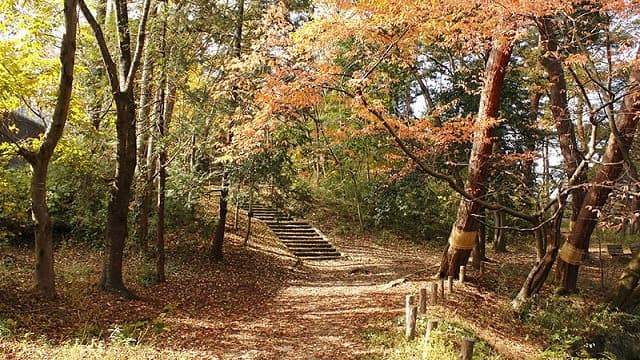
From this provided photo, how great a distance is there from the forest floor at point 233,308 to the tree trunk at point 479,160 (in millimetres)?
828

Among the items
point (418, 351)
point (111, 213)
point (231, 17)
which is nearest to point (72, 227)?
point (111, 213)

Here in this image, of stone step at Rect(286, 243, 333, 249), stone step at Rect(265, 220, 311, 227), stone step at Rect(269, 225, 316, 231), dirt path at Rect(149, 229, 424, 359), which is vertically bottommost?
dirt path at Rect(149, 229, 424, 359)

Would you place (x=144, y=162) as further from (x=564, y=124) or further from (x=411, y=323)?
(x=564, y=124)

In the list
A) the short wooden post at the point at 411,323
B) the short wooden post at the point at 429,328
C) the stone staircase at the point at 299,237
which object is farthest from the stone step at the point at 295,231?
the short wooden post at the point at 429,328

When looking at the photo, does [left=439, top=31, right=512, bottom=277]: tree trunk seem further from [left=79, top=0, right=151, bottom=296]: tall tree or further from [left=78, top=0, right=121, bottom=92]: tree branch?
[left=78, top=0, right=121, bottom=92]: tree branch

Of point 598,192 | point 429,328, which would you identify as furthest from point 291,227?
point 429,328

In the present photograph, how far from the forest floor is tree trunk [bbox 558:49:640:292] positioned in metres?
0.78

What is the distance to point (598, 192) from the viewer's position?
999 centimetres

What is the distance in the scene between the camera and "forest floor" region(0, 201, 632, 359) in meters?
6.24

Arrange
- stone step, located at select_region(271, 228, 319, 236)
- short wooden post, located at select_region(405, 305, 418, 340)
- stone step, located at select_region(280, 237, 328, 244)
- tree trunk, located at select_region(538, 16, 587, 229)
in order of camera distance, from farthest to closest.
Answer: stone step, located at select_region(271, 228, 319, 236), stone step, located at select_region(280, 237, 328, 244), tree trunk, located at select_region(538, 16, 587, 229), short wooden post, located at select_region(405, 305, 418, 340)

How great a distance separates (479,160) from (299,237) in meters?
8.60

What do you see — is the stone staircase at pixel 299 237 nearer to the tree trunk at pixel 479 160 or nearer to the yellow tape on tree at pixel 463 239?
the tree trunk at pixel 479 160

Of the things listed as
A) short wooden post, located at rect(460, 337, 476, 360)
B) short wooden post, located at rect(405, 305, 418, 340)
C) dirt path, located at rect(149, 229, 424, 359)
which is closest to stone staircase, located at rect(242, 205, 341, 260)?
dirt path, located at rect(149, 229, 424, 359)

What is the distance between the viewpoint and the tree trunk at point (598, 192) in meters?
9.10
